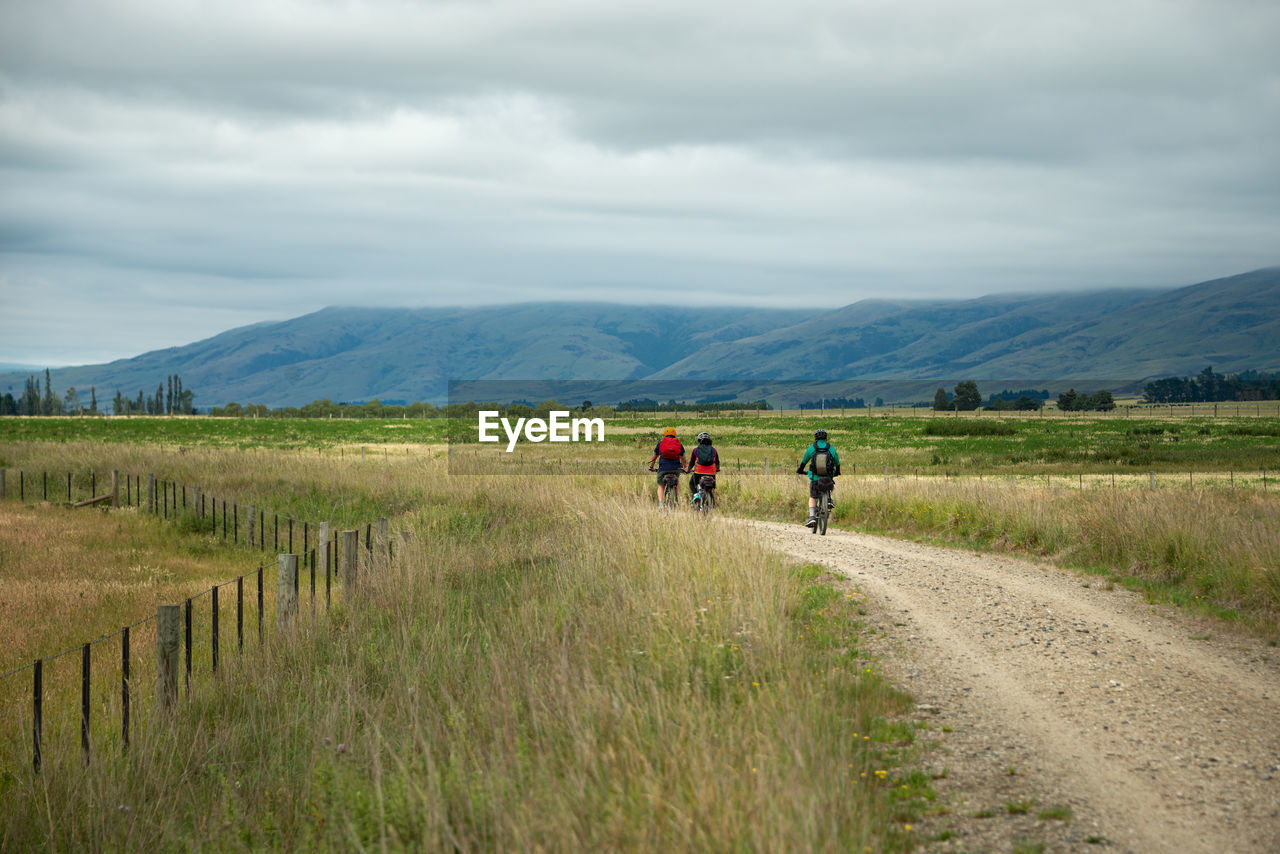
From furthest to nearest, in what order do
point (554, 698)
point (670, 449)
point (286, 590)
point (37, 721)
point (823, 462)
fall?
point (670, 449) → point (823, 462) → point (286, 590) → point (37, 721) → point (554, 698)

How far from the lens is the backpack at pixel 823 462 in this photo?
64.0 ft

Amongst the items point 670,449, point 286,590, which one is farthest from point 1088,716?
point 670,449

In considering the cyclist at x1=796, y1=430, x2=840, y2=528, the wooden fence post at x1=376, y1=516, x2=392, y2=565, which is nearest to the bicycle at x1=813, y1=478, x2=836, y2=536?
the cyclist at x1=796, y1=430, x2=840, y2=528

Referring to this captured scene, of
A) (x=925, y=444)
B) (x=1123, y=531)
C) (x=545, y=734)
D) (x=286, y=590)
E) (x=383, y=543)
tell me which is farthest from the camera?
(x=925, y=444)

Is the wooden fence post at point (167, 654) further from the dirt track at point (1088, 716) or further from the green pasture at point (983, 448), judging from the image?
the green pasture at point (983, 448)

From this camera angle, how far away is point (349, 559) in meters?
13.2

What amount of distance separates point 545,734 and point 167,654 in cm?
420

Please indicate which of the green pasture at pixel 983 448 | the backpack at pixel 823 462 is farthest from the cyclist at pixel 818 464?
the green pasture at pixel 983 448

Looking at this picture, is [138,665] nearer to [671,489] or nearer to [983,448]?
[671,489]

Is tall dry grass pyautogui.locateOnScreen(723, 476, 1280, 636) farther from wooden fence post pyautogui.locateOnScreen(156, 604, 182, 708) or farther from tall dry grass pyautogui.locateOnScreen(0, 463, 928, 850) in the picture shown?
wooden fence post pyautogui.locateOnScreen(156, 604, 182, 708)

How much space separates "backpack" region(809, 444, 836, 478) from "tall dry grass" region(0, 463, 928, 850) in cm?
781

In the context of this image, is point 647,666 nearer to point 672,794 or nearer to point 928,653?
point 672,794

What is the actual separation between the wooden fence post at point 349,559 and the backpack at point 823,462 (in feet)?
31.8

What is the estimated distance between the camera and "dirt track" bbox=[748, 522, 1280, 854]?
224 inches
